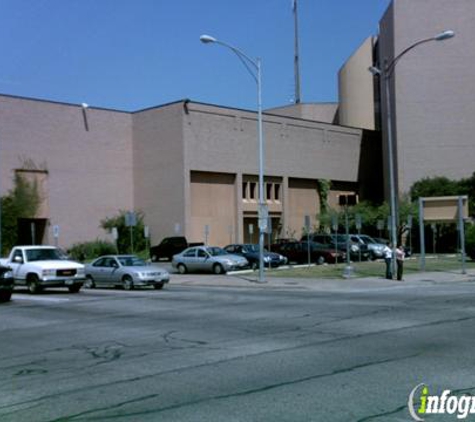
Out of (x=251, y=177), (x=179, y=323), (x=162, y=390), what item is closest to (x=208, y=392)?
(x=162, y=390)

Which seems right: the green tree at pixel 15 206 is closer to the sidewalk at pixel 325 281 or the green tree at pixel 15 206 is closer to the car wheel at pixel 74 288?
the sidewalk at pixel 325 281

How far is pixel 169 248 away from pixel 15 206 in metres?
13.0

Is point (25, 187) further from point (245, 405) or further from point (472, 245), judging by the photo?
point (245, 405)

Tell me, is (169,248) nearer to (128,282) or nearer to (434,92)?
(128,282)

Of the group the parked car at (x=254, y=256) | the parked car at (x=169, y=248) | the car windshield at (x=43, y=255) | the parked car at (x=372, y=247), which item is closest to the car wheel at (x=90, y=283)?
the car windshield at (x=43, y=255)

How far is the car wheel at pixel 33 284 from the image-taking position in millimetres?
24516

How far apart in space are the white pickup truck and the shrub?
2997cm

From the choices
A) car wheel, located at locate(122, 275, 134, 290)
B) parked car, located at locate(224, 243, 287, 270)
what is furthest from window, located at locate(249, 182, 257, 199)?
car wheel, located at locate(122, 275, 134, 290)

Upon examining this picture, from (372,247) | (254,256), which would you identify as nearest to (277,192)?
(372,247)

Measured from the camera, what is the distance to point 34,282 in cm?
2464

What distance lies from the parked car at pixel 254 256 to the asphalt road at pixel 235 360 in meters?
20.3

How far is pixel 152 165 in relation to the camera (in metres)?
61.0

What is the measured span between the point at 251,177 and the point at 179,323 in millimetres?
49533

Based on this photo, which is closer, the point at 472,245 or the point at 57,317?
the point at 57,317
